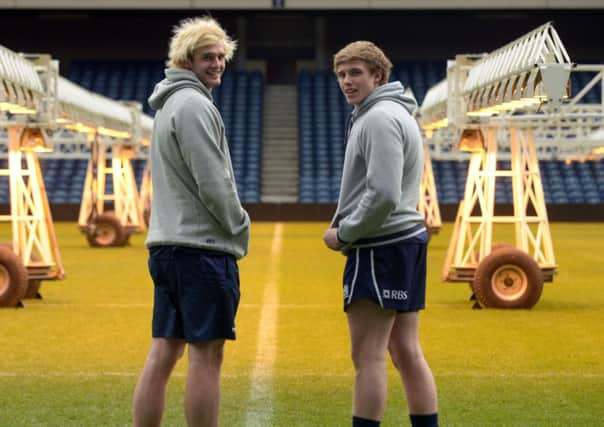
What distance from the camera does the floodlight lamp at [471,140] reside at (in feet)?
52.9

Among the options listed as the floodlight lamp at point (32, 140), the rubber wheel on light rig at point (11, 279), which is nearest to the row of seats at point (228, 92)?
the floodlight lamp at point (32, 140)

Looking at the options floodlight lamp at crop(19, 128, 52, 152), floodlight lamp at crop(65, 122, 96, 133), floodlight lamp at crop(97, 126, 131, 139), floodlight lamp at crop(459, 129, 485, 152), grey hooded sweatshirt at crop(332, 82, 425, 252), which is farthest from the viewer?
floodlight lamp at crop(97, 126, 131, 139)

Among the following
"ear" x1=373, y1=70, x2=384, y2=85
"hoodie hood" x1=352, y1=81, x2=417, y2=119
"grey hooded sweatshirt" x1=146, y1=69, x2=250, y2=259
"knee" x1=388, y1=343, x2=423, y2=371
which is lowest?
"knee" x1=388, y1=343, x2=423, y2=371

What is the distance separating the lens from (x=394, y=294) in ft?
19.8

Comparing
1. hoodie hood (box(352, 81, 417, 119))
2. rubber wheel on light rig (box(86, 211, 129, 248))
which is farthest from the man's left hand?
rubber wheel on light rig (box(86, 211, 129, 248))

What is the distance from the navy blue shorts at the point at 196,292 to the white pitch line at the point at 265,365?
72.9 inches

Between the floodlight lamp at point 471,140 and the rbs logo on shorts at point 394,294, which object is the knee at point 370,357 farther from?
the floodlight lamp at point 471,140

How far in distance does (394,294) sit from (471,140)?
1034 centimetres

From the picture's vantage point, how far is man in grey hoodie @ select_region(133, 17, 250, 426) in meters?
5.81

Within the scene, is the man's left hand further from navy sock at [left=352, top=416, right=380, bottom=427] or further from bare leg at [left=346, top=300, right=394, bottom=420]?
navy sock at [left=352, top=416, right=380, bottom=427]

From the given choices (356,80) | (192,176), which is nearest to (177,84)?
(192,176)

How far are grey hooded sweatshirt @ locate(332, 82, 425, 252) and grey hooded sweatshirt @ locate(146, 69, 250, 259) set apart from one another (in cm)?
52

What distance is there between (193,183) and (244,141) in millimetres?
43391

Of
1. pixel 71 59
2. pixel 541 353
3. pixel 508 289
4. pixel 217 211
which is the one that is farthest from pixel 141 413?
pixel 71 59
